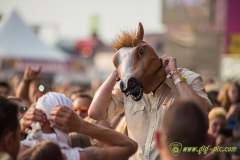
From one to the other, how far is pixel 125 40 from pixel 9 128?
125 cm

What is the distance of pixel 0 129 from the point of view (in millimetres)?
1800

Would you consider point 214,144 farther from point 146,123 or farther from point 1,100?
point 1,100

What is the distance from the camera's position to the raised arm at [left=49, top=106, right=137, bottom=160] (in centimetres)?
191

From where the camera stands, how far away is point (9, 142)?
1.85m

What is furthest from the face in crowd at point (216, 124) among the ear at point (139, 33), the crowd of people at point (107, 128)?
the ear at point (139, 33)

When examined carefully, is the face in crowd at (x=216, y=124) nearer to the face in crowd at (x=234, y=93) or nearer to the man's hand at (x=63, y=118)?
the face in crowd at (x=234, y=93)

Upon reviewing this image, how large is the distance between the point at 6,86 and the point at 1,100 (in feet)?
13.3

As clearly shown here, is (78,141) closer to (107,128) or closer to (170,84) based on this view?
(107,128)

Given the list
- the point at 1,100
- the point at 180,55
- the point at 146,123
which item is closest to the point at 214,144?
the point at 146,123

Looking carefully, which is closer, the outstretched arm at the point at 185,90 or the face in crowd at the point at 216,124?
the outstretched arm at the point at 185,90

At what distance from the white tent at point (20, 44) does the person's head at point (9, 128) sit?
33.7 feet

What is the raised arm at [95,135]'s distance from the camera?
191cm

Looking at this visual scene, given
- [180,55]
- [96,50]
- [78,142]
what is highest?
[78,142]

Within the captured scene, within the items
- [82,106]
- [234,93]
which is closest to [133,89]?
[82,106]
